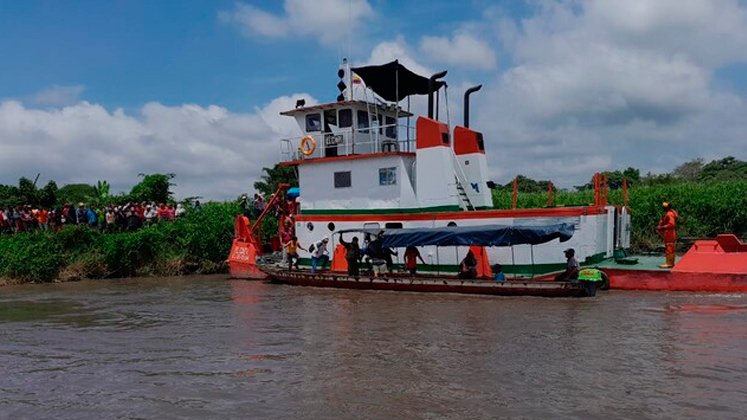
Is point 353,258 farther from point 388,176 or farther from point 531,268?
point 531,268

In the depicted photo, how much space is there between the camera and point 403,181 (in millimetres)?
19859

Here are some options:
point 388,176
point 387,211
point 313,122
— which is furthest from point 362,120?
point 387,211

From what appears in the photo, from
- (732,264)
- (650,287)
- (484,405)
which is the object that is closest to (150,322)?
(484,405)

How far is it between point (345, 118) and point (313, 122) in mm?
1270

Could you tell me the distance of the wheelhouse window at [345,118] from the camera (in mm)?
21391

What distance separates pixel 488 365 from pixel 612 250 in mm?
10552

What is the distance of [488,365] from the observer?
988cm

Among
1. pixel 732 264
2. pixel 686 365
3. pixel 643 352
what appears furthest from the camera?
pixel 732 264

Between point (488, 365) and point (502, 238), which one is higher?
point (502, 238)

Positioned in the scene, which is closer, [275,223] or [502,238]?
[502,238]

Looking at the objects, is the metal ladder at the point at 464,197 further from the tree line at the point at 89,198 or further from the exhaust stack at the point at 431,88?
the tree line at the point at 89,198

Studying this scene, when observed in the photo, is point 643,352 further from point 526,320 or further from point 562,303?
point 562,303

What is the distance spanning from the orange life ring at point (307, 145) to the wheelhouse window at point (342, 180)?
1.27 metres

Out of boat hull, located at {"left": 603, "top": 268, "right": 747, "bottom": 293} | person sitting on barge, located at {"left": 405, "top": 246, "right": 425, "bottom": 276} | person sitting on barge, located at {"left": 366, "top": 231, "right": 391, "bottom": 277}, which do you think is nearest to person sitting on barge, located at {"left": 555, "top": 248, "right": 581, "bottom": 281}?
boat hull, located at {"left": 603, "top": 268, "right": 747, "bottom": 293}
